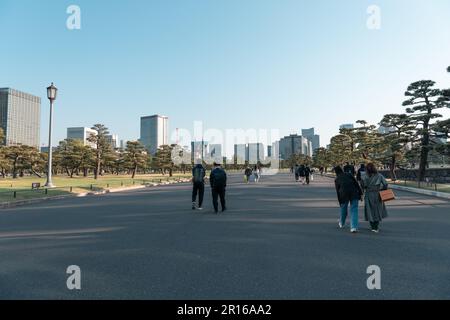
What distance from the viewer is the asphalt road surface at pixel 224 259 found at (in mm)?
3663

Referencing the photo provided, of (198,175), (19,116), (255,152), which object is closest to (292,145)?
(255,152)

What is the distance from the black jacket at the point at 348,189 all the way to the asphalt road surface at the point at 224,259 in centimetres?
86

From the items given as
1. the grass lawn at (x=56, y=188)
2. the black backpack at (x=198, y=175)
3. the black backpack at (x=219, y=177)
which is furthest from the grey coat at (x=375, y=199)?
the grass lawn at (x=56, y=188)

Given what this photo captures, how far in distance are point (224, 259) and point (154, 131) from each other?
7029 inches

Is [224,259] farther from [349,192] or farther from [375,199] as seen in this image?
[375,199]

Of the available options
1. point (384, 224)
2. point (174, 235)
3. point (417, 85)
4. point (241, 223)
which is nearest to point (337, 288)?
point (174, 235)

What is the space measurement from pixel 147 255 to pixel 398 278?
3.85m

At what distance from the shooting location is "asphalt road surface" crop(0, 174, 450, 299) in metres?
3.66

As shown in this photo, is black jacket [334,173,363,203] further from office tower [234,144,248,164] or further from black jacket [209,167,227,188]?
office tower [234,144,248,164]

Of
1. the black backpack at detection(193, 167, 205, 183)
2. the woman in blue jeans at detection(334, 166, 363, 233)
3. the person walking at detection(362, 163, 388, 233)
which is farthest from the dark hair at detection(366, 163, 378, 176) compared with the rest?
the black backpack at detection(193, 167, 205, 183)

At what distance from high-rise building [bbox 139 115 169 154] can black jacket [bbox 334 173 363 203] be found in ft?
546

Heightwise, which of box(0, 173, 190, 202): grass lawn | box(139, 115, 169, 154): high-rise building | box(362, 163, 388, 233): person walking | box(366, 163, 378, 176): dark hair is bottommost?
box(0, 173, 190, 202): grass lawn

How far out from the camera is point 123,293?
3.61 metres

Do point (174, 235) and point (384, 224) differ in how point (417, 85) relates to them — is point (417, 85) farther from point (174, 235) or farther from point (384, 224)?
point (174, 235)
